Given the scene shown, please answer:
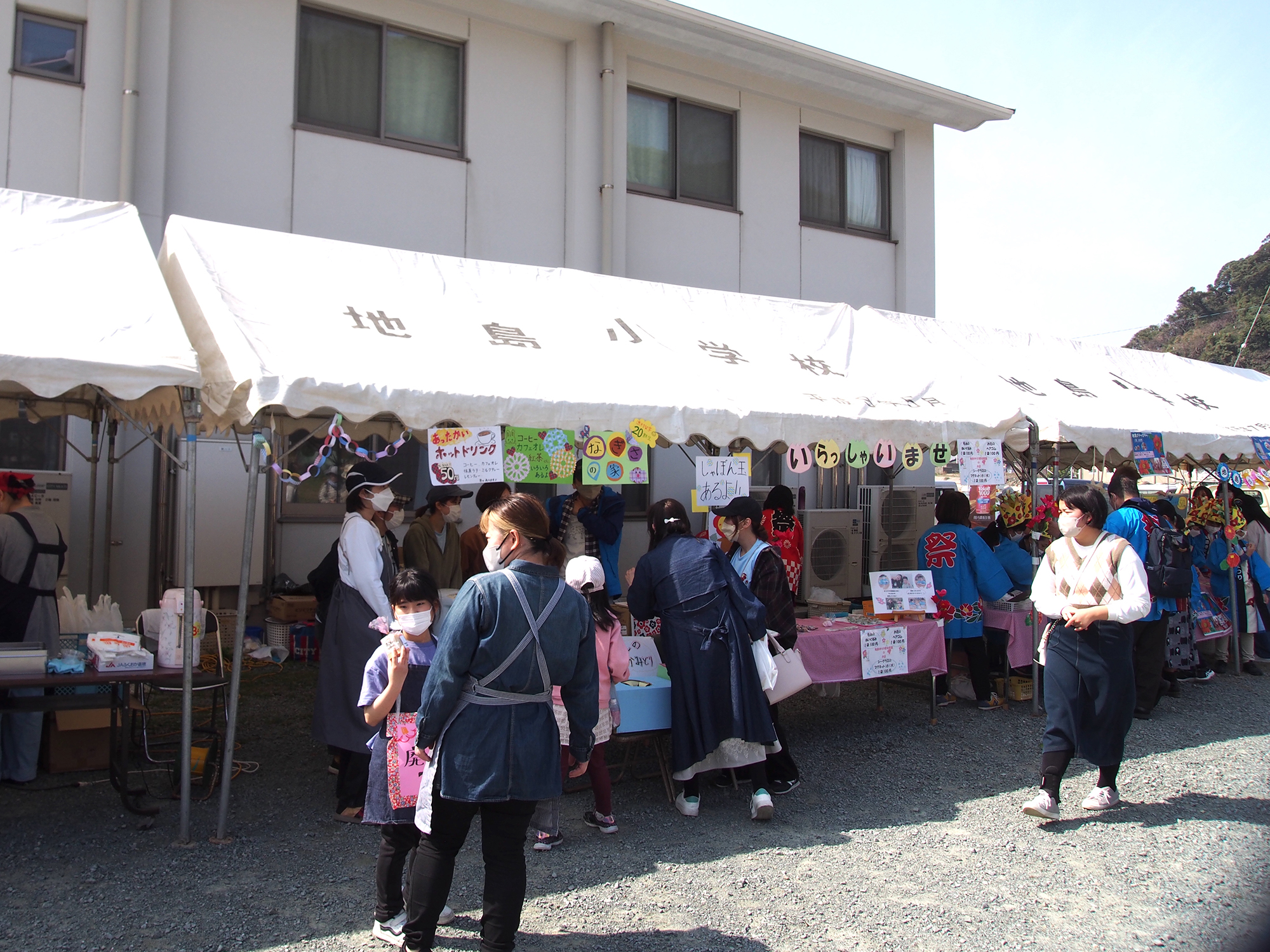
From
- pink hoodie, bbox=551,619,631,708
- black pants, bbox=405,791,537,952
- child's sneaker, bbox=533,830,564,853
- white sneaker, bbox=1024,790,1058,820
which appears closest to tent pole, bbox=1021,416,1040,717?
white sneaker, bbox=1024,790,1058,820

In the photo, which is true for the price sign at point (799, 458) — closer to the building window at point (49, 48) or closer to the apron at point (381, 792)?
the apron at point (381, 792)

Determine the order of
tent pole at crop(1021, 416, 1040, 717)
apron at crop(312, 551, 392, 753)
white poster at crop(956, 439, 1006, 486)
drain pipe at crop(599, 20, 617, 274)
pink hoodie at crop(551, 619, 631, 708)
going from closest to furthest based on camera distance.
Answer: pink hoodie at crop(551, 619, 631, 708) < apron at crop(312, 551, 392, 753) < white poster at crop(956, 439, 1006, 486) < tent pole at crop(1021, 416, 1040, 717) < drain pipe at crop(599, 20, 617, 274)

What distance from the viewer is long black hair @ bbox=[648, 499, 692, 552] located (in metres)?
4.86

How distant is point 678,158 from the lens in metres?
10.6

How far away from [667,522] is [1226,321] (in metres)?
49.9

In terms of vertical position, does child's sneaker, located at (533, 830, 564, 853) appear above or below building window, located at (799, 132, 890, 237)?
below

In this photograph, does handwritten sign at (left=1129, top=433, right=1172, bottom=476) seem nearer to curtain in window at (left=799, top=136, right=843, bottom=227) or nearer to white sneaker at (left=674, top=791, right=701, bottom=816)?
white sneaker at (left=674, top=791, right=701, bottom=816)

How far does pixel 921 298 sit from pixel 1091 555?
315 inches

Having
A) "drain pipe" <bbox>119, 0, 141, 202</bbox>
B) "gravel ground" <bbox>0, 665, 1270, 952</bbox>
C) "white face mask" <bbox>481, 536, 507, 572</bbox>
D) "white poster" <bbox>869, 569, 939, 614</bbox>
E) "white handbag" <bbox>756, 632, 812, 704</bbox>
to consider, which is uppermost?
"drain pipe" <bbox>119, 0, 141, 202</bbox>

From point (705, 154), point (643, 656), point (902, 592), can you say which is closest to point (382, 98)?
point (705, 154)

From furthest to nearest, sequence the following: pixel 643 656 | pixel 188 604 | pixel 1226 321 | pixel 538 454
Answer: pixel 1226 321 < pixel 643 656 < pixel 538 454 < pixel 188 604

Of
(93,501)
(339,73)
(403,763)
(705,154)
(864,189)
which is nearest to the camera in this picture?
(403,763)

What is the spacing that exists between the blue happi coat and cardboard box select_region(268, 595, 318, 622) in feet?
18.2

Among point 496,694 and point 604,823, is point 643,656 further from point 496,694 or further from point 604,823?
point 496,694
